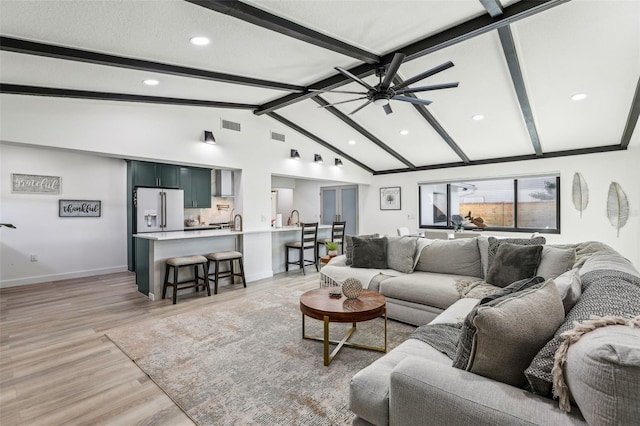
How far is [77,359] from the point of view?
8.86ft

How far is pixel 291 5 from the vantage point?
8.16ft

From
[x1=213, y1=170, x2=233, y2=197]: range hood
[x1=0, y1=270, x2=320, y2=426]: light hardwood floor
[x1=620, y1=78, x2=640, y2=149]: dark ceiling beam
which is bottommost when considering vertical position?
[x1=0, y1=270, x2=320, y2=426]: light hardwood floor

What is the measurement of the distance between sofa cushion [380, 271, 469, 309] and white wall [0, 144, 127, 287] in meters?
5.68

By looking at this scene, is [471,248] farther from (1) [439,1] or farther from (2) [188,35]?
(2) [188,35]

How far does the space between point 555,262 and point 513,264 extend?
0.35 meters

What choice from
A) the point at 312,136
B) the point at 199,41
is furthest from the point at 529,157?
the point at 199,41

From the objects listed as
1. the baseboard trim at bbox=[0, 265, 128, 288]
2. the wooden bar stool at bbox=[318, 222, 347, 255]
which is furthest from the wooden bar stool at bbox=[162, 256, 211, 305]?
the baseboard trim at bbox=[0, 265, 128, 288]

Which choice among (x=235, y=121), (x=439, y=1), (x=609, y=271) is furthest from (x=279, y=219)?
(x=609, y=271)

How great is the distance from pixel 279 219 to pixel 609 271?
5.19m

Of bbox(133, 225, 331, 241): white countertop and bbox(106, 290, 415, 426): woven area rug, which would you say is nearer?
bbox(106, 290, 415, 426): woven area rug

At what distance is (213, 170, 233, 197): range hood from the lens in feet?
23.3

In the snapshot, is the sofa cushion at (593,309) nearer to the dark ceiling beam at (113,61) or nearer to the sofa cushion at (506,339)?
the sofa cushion at (506,339)

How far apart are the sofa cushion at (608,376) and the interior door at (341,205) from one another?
A: 7.89m

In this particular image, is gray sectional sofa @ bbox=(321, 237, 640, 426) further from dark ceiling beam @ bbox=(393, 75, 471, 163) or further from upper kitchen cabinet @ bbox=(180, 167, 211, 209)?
upper kitchen cabinet @ bbox=(180, 167, 211, 209)
